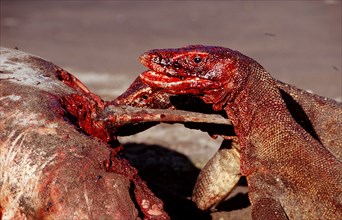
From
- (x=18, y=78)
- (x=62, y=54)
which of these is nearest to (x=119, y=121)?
(x=18, y=78)

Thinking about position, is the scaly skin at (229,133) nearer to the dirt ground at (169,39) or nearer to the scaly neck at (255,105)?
the scaly neck at (255,105)

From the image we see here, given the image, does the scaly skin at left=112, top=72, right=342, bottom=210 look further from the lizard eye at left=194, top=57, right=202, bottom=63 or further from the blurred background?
the blurred background

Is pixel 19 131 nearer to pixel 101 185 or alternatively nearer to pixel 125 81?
pixel 101 185

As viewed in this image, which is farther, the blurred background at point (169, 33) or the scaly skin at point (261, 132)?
the blurred background at point (169, 33)

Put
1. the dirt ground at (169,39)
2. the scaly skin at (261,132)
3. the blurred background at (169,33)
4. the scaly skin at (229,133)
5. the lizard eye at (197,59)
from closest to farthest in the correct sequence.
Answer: the scaly skin at (261,132)
the lizard eye at (197,59)
the scaly skin at (229,133)
the dirt ground at (169,39)
the blurred background at (169,33)

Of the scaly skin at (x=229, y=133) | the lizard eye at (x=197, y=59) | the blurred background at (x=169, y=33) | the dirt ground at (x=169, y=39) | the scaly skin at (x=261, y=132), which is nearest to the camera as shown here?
the scaly skin at (x=261, y=132)

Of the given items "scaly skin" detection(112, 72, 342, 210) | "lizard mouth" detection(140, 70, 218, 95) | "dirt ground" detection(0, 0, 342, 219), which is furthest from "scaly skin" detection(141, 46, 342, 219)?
"dirt ground" detection(0, 0, 342, 219)

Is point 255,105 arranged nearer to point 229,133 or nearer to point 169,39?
point 229,133

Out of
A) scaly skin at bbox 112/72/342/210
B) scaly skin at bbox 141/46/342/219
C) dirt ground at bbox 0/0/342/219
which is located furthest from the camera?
dirt ground at bbox 0/0/342/219

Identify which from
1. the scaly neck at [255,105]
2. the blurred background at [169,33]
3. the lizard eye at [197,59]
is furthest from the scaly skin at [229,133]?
the blurred background at [169,33]
